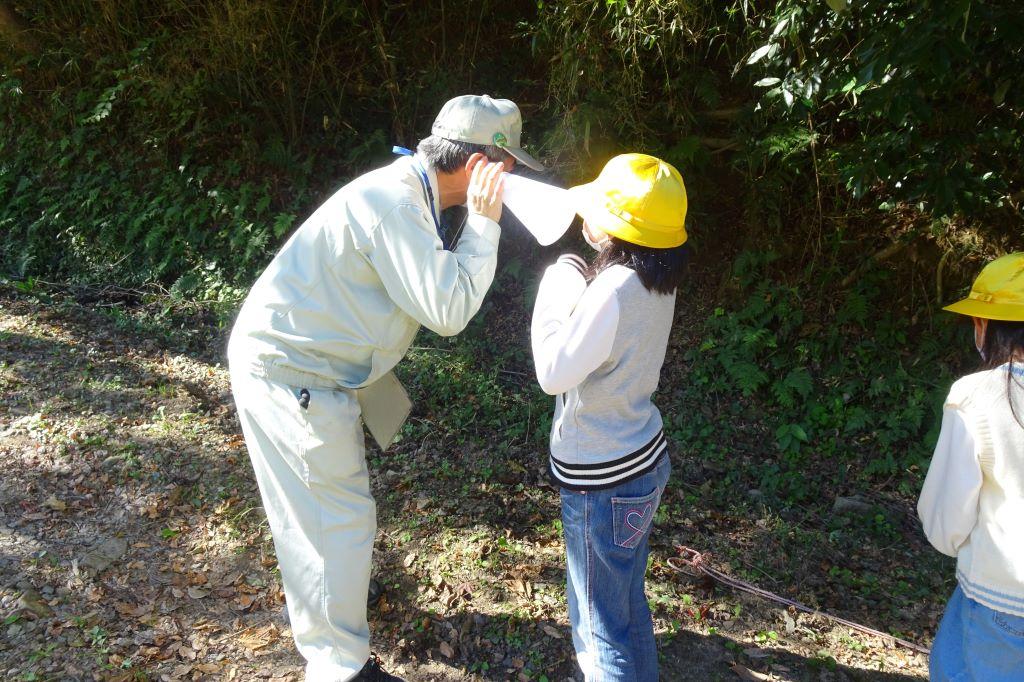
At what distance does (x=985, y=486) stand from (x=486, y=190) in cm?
166

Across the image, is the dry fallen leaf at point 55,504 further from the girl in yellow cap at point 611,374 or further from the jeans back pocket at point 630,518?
the jeans back pocket at point 630,518

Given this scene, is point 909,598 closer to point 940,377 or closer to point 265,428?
point 940,377

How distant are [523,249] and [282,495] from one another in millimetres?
3816

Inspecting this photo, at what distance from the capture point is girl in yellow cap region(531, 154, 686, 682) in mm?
2070

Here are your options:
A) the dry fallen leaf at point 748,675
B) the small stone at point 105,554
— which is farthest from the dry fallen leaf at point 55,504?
the dry fallen leaf at point 748,675

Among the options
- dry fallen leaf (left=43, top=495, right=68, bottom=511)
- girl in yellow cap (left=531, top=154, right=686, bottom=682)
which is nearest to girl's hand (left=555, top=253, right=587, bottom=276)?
girl in yellow cap (left=531, top=154, right=686, bottom=682)

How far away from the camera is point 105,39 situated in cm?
742

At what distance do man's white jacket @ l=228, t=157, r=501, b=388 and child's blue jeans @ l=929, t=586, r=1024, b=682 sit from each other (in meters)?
1.68

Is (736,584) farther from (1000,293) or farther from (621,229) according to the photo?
(621,229)

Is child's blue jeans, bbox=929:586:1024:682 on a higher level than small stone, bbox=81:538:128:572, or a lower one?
higher

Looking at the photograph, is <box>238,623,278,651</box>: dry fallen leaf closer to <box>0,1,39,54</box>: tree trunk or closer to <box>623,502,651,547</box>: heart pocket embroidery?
<box>623,502,651,547</box>: heart pocket embroidery

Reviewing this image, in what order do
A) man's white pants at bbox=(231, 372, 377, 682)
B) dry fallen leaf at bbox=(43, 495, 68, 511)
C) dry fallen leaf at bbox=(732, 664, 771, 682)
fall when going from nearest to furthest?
man's white pants at bbox=(231, 372, 377, 682) → dry fallen leaf at bbox=(732, 664, 771, 682) → dry fallen leaf at bbox=(43, 495, 68, 511)

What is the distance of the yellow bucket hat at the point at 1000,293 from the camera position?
6.43ft

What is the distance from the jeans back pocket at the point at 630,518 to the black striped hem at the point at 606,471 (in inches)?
2.7
